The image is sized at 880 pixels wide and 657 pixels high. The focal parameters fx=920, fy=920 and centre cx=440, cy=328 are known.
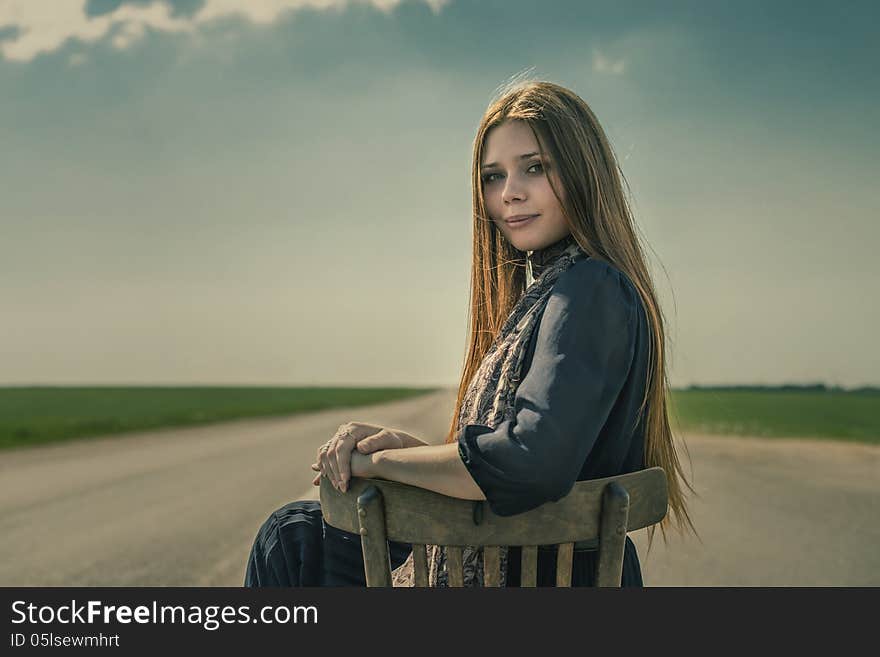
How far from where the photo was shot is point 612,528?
1.95 meters

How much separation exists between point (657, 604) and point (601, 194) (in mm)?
1069

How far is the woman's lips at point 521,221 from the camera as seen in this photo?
100 inches

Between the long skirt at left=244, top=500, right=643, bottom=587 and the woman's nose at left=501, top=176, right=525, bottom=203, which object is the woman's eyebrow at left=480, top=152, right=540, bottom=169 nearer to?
the woman's nose at left=501, top=176, right=525, bottom=203

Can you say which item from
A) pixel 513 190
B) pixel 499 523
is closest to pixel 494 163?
pixel 513 190

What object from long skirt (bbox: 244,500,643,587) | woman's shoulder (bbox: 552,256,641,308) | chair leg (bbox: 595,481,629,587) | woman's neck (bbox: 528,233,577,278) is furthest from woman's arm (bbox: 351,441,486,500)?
woman's neck (bbox: 528,233,577,278)

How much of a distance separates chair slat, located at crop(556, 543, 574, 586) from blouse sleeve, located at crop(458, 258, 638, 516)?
0.12 meters

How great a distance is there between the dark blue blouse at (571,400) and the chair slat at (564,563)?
12 centimetres

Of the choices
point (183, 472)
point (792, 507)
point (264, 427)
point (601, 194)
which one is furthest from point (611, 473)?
point (264, 427)

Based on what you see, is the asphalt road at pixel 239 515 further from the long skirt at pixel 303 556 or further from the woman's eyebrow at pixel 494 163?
the woman's eyebrow at pixel 494 163

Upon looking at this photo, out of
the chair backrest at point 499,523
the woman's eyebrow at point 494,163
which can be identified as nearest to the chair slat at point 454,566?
the chair backrest at point 499,523

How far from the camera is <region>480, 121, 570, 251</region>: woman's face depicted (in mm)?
2516

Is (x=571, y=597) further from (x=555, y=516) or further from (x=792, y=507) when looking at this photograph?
(x=792, y=507)

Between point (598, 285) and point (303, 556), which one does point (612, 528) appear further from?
point (303, 556)

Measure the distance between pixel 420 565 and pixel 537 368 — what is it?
51cm
